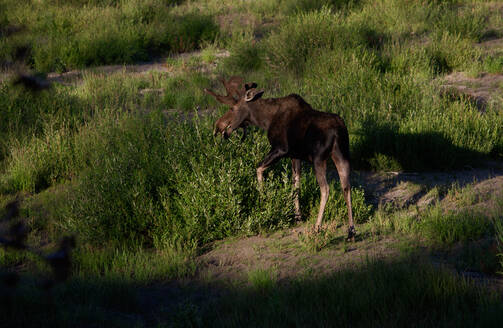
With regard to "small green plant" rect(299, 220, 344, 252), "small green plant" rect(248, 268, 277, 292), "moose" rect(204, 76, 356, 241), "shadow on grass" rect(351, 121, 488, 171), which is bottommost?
"shadow on grass" rect(351, 121, 488, 171)

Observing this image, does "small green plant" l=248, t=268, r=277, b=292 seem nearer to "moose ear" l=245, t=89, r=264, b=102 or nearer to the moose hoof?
the moose hoof

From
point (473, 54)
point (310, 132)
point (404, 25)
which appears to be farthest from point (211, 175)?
point (404, 25)

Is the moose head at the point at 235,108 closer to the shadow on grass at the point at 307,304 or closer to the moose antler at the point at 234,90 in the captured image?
the moose antler at the point at 234,90

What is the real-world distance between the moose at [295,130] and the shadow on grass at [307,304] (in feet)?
3.66

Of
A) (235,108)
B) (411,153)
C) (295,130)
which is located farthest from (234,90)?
(411,153)

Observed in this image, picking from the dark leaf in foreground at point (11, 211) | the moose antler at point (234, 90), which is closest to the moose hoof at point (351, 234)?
the moose antler at point (234, 90)

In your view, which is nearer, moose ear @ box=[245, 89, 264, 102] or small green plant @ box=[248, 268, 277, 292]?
small green plant @ box=[248, 268, 277, 292]

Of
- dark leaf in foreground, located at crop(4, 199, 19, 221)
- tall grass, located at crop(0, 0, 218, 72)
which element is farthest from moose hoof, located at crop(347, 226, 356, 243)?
tall grass, located at crop(0, 0, 218, 72)

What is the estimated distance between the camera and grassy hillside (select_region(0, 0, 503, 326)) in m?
4.09

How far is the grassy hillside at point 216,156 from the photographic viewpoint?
13.4 feet

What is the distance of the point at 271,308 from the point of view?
13.3 ft

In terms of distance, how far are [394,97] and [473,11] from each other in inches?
307

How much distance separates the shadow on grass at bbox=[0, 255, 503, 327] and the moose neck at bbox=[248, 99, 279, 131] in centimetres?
194

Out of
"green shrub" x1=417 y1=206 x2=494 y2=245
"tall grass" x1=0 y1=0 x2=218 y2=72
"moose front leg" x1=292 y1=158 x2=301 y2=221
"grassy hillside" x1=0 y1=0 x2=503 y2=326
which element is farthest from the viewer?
"tall grass" x1=0 y1=0 x2=218 y2=72
